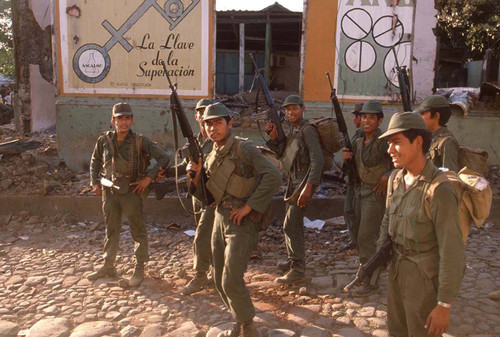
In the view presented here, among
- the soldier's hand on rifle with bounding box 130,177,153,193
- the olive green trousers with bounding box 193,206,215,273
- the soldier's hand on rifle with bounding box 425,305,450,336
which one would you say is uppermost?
the soldier's hand on rifle with bounding box 130,177,153,193

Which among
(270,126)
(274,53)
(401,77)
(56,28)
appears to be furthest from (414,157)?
(274,53)

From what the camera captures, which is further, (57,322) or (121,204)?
(121,204)

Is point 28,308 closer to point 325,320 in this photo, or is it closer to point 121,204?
point 121,204

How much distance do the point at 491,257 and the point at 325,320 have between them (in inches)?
108

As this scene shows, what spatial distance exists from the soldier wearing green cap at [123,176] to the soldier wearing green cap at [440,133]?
2621mm

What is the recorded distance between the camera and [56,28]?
321 inches

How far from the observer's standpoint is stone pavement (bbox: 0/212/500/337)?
386cm

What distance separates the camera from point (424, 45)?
1141 cm

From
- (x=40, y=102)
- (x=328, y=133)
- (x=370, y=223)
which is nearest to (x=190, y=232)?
(x=328, y=133)

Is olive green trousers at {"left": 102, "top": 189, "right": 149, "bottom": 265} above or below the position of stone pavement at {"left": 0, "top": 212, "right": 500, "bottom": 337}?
above

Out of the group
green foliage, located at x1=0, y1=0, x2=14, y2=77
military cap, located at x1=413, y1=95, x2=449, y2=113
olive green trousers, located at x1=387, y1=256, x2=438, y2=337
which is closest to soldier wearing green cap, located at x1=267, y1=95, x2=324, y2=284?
military cap, located at x1=413, y1=95, x2=449, y2=113

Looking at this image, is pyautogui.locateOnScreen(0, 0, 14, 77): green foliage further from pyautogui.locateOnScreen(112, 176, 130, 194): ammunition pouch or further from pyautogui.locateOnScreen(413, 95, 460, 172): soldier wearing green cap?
pyautogui.locateOnScreen(413, 95, 460, 172): soldier wearing green cap

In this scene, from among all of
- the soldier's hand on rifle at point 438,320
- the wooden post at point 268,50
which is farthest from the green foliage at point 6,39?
the soldier's hand on rifle at point 438,320

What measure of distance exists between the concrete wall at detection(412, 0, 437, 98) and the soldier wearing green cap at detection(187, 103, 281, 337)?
8.36 meters
